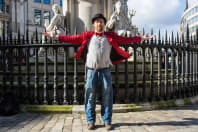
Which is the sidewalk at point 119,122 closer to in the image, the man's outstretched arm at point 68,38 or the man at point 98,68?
the man at point 98,68

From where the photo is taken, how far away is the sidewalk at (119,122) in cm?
332

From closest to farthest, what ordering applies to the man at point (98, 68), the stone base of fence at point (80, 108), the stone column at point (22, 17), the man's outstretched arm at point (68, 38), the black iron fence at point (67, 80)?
1. the man at point (98, 68)
2. the man's outstretched arm at point (68, 38)
3. the stone base of fence at point (80, 108)
4. the black iron fence at point (67, 80)
5. the stone column at point (22, 17)

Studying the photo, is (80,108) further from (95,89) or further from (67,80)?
(95,89)

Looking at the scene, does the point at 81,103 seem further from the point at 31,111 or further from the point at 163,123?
the point at 163,123

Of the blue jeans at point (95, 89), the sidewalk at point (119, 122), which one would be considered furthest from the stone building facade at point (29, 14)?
the blue jeans at point (95, 89)

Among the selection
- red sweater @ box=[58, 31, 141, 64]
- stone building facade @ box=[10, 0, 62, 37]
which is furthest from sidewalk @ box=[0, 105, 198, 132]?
stone building facade @ box=[10, 0, 62, 37]

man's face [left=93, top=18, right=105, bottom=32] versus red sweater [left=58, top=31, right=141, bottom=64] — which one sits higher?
man's face [left=93, top=18, right=105, bottom=32]

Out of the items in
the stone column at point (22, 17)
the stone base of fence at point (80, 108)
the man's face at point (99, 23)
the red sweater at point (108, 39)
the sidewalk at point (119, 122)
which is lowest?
the sidewalk at point (119, 122)

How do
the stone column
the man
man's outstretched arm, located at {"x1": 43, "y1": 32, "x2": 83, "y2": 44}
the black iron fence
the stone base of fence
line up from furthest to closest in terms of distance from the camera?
the stone column
the black iron fence
the stone base of fence
man's outstretched arm, located at {"x1": 43, "y1": 32, "x2": 83, "y2": 44}
the man

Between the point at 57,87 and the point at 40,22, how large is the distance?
34.9 metres

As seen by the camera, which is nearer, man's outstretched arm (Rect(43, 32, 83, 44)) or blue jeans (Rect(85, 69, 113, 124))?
blue jeans (Rect(85, 69, 113, 124))

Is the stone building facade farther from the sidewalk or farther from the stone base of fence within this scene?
the sidewalk

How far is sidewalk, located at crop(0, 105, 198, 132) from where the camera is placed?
3324 millimetres

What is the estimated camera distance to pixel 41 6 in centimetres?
3634
